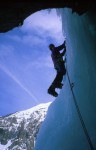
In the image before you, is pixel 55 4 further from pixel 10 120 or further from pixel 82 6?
pixel 10 120

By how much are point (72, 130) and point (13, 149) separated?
13607 cm

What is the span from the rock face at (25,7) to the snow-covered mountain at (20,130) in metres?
131

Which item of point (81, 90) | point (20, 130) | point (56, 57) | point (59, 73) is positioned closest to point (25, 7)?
point (81, 90)

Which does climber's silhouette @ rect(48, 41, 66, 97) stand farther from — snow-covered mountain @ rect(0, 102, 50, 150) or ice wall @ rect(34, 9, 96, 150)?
snow-covered mountain @ rect(0, 102, 50, 150)

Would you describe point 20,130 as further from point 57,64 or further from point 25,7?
point 25,7

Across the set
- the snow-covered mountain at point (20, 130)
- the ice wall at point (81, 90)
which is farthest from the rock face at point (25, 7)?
the snow-covered mountain at point (20, 130)

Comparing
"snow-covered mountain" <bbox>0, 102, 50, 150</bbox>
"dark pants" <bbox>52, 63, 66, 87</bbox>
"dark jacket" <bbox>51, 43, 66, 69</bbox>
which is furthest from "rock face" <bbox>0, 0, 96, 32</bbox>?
"snow-covered mountain" <bbox>0, 102, 50, 150</bbox>

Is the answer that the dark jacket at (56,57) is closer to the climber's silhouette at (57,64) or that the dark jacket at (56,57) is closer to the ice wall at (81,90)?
the climber's silhouette at (57,64)

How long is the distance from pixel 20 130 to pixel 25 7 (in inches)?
5666

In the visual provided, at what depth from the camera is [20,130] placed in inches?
5743

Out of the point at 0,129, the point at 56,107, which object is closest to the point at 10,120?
the point at 0,129

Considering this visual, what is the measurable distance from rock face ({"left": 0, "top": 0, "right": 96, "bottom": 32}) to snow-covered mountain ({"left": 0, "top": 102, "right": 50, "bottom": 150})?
130926 mm

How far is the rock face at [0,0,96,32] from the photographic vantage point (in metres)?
5.79

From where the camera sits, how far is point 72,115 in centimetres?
816
